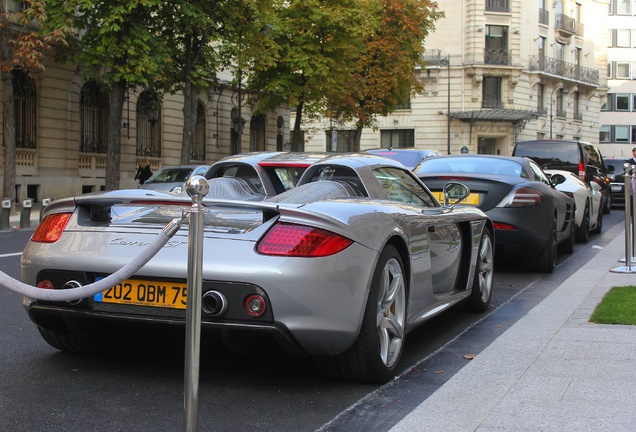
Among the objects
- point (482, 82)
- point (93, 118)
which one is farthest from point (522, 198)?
point (482, 82)

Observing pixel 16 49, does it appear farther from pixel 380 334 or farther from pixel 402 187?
pixel 380 334

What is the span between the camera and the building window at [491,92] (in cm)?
6231

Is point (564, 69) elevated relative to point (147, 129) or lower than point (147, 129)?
elevated

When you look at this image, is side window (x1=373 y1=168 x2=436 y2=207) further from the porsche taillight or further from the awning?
the awning

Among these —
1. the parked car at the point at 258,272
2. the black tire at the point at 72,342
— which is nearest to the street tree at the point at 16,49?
the black tire at the point at 72,342

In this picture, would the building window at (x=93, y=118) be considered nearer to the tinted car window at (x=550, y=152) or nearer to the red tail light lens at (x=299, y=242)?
the tinted car window at (x=550, y=152)

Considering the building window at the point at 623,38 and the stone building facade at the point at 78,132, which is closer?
the stone building facade at the point at 78,132

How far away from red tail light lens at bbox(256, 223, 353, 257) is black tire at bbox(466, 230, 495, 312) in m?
3.04

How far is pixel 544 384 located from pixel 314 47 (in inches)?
1140

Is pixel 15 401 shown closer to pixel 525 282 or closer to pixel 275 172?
pixel 275 172

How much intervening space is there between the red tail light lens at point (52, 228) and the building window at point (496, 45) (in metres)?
59.3

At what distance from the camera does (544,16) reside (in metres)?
65.9

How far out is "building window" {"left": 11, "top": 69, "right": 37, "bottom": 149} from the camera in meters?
28.7

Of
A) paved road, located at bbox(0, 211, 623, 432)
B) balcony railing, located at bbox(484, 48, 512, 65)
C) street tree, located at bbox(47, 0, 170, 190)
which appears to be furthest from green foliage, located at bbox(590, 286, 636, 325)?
balcony railing, located at bbox(484, 48, 512, 65)
